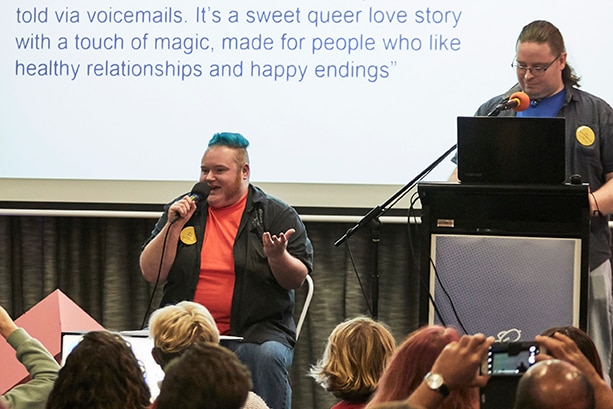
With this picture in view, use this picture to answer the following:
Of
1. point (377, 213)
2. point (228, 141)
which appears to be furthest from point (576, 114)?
point (228, 141)

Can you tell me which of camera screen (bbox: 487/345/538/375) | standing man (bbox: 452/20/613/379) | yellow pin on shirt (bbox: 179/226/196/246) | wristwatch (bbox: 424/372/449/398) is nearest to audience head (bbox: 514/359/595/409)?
wristwatch (bbox: 424/372/449/398)

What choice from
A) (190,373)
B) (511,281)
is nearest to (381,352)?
(511,281)

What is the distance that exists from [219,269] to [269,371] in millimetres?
458

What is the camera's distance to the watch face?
1.91 m

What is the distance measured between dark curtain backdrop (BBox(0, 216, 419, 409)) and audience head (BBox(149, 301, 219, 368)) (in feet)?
6.29

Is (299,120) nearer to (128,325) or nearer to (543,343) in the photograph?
(128,325)

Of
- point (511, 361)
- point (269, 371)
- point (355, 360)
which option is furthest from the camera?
point (269, 371)

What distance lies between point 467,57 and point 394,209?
2.39 ft

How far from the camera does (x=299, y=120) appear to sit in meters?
4.73

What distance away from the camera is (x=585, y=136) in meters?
3.67

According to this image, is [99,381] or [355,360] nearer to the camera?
[99,381]

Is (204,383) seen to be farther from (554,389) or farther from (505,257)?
(505,257)

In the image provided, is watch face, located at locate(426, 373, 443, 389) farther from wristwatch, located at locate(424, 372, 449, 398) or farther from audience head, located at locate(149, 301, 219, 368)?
audience head, located at locate(149, 301, 219, 368)

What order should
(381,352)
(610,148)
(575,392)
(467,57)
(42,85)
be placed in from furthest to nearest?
(42,85) < (467,57) < (610,148) < (381,352) < (575,392)
